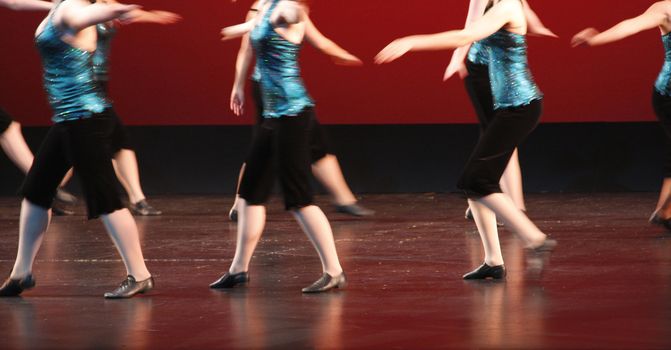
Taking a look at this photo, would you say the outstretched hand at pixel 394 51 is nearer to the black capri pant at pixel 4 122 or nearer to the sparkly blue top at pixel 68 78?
the sparkly blue top at pixel 68 78

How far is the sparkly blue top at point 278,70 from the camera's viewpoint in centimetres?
569

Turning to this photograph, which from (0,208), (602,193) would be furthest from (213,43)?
(602,193)

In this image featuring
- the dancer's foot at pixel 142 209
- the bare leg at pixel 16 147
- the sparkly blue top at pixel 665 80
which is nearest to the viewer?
the sparkly blue top at pixel 665 80

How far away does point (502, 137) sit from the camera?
604cm

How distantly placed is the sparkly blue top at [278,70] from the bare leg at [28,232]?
1.14m

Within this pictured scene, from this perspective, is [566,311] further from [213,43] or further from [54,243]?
[213,43]

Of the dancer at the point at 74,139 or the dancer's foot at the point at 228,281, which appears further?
the dancer's foot at the point at 228,281

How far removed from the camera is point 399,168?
1095cm

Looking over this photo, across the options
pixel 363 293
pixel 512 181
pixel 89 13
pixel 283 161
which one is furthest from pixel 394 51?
pixel 512 181

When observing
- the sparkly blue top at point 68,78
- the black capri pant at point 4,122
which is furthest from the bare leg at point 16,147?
the sparkly blue top at point 68,78

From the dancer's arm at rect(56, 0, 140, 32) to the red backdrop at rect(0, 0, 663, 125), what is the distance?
5.02m

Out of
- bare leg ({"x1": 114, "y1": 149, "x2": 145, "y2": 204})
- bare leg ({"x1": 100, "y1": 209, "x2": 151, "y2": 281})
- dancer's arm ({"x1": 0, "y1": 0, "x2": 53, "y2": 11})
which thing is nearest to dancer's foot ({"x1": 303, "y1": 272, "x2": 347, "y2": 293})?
bare leg ({"x1": 100, "y1": 209, "x2": 151, "y2": 281})

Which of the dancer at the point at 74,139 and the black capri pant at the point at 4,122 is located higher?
the dancer at the point at 74,139

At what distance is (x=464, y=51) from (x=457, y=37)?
70.5 inches
